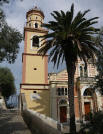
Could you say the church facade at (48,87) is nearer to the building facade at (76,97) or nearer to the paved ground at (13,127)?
the building facade at (76,97)

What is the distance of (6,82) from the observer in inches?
1528

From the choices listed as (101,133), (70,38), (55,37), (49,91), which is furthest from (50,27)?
(49,91)

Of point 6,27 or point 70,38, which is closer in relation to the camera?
point 6,27

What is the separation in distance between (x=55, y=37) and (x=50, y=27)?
154 cm

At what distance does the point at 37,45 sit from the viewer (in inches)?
1063

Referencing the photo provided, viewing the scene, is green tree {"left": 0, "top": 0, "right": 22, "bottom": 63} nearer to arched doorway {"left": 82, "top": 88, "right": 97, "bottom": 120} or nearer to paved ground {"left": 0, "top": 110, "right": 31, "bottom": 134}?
paved ground {"left": 0, "top": 110, "right": 31, "bottom": 134}

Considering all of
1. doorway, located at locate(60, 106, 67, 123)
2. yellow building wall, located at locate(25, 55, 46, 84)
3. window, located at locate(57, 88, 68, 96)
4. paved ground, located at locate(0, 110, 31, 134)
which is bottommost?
doorway, located at locate(60, 106, 67, 123)

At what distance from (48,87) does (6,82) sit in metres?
17.5

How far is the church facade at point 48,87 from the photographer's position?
2409cm

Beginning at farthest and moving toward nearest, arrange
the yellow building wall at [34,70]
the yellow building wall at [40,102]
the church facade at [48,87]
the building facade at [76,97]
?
1. the building facade at [76,97]
2. the yellow building wall at [34,70]
3. the church facade at [48,87]
4. the yellow building wall at [40,102]

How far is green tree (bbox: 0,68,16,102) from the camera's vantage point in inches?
1517

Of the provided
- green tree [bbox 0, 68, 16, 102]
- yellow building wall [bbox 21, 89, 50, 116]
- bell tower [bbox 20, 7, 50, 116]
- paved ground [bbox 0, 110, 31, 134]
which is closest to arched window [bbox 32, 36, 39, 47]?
bell tower [bbox 20, 7, 50, 116]

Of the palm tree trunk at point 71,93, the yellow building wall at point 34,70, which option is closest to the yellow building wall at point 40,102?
the yellow building wall at point 34,70

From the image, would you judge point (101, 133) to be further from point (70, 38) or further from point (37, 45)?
point (37, 45)
